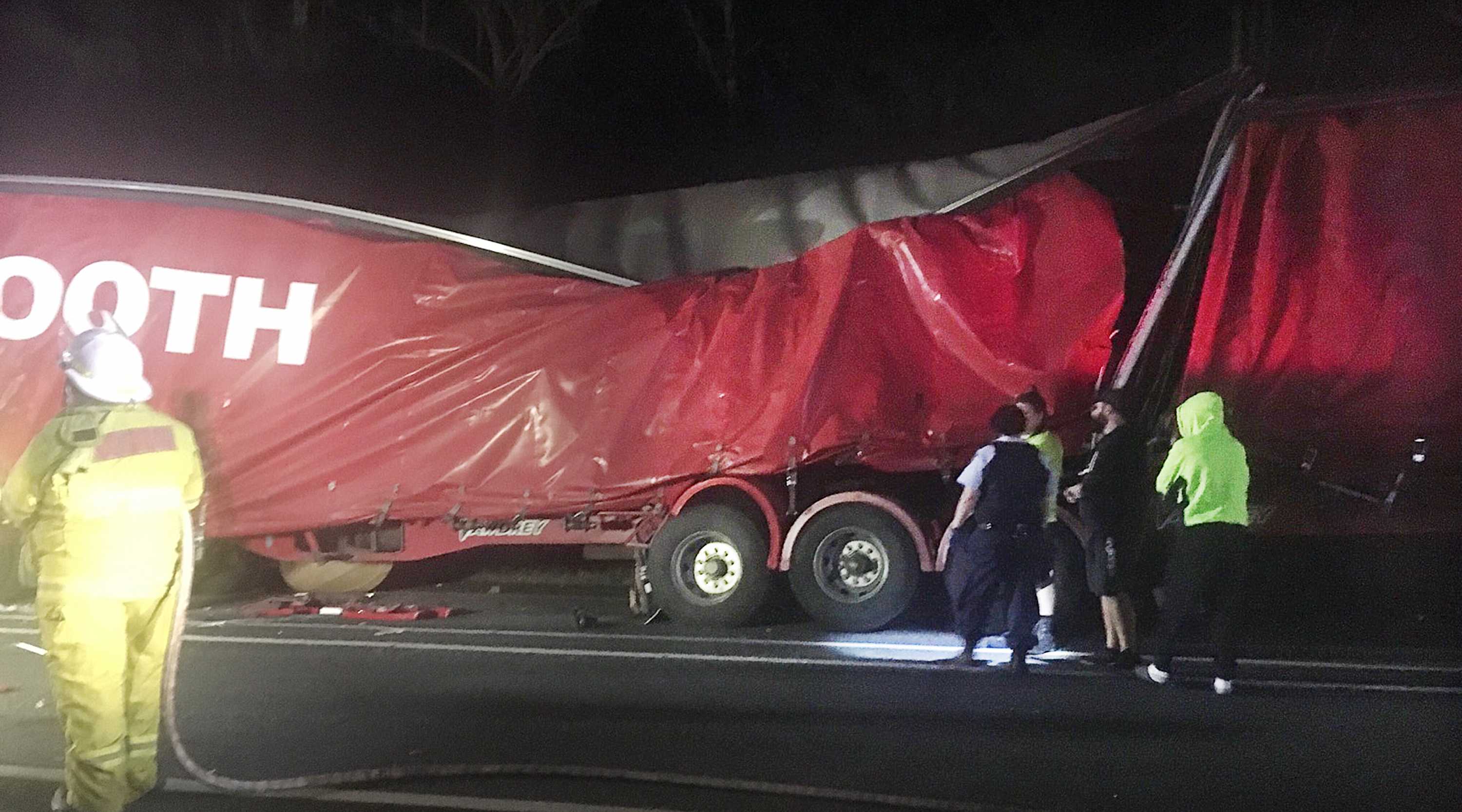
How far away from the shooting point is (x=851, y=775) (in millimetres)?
5602

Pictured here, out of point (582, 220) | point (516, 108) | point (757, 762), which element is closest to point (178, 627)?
point (757, 762)

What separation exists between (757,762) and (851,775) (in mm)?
481

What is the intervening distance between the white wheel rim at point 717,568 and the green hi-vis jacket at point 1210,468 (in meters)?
3.17

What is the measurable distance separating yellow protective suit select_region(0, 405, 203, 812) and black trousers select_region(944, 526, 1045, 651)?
4.49 m

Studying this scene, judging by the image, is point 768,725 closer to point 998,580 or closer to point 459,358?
point 998,580

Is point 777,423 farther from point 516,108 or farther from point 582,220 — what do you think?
point 516,108

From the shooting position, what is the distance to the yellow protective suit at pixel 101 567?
186 inches

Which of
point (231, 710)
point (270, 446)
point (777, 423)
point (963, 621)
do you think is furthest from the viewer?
point (270, 446)

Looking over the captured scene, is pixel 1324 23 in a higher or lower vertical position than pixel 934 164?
higher

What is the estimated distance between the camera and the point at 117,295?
935cm

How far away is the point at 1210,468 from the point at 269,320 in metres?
6.63

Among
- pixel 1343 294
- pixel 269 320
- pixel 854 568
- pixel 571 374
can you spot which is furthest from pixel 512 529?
pixel 1343 294

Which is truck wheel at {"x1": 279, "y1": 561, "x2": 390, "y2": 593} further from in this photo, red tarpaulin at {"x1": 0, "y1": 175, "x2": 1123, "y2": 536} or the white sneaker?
the white sneaker

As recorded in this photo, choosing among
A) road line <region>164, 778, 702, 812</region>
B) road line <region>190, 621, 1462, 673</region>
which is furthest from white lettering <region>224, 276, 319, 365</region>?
road line <region>164, 778, 702, 812</region>
